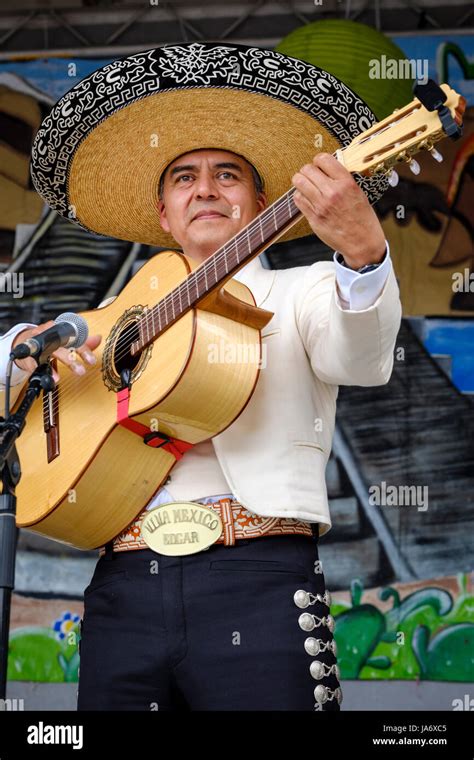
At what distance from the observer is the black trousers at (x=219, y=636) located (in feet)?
7.23

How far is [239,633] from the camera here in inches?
88.6

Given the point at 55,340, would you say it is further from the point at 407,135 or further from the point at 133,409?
the point at 407,135

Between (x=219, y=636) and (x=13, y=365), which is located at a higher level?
(x=13, y=365)

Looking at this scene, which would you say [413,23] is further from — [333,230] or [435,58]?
[333,230]

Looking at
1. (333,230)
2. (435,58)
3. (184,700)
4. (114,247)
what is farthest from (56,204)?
(435,58)

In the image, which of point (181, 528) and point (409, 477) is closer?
point (181, 528)

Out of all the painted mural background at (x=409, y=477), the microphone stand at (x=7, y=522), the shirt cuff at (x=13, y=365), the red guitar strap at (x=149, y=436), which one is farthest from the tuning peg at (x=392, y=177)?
the painted mural background at (x=409, y=477)

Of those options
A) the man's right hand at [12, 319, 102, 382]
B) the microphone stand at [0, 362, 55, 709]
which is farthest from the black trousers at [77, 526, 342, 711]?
the man's right hand at [12, 319, 102, 382]

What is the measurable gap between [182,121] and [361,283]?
0.91 meters

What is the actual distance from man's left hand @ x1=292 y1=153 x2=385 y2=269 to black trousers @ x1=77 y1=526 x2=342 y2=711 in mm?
670

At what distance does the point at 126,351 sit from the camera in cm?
257

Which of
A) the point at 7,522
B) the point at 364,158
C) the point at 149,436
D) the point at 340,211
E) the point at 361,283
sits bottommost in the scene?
the point at 7,522

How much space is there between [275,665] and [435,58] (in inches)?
137

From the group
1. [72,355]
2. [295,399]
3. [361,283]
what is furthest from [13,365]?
[361,283]
